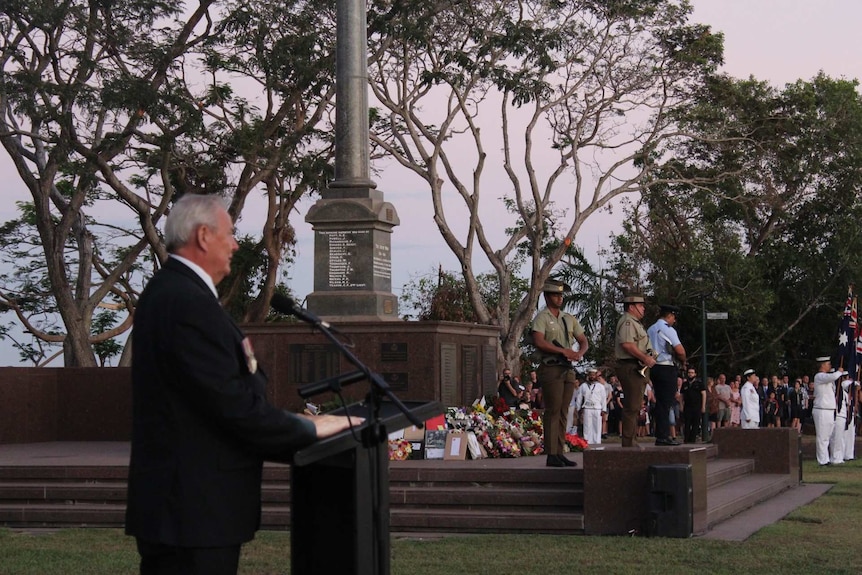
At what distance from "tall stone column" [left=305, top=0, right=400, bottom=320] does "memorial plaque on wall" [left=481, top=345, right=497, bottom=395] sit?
5.63 feet

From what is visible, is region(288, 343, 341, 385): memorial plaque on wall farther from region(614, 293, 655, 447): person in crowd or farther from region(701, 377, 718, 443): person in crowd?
region(701, 377, 718, 443): person in crowd

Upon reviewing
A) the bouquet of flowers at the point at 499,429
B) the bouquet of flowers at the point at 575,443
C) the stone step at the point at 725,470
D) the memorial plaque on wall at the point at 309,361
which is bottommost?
the stone step at the point at 725,470

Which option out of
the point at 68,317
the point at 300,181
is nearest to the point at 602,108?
the point at 300,181

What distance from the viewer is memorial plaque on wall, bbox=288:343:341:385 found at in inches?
668

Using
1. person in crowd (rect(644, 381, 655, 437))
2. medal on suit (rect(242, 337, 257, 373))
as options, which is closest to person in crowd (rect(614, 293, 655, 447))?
medal on suit (rect(242, 337, 257, 373))

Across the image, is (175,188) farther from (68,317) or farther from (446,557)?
(446,557)

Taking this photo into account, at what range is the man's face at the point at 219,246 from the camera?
4.48 m

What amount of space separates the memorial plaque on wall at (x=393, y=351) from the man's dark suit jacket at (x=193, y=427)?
12289 millimetres

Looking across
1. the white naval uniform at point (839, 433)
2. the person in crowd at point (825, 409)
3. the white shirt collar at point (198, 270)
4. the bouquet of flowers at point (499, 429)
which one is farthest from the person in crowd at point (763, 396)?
the white shirt collar at point (198, 270)

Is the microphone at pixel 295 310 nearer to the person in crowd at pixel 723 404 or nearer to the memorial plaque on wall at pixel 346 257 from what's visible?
the memorial plaque on wall at pixel 346 257

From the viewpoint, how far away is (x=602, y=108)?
3559cm

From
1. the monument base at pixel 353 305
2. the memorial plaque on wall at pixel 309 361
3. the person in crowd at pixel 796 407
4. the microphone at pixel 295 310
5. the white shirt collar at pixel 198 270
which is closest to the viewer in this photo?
the white shirt collar at pixel 198 270

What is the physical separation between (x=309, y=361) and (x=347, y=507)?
1230 cm

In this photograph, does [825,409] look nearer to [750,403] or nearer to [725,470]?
[750,403]
